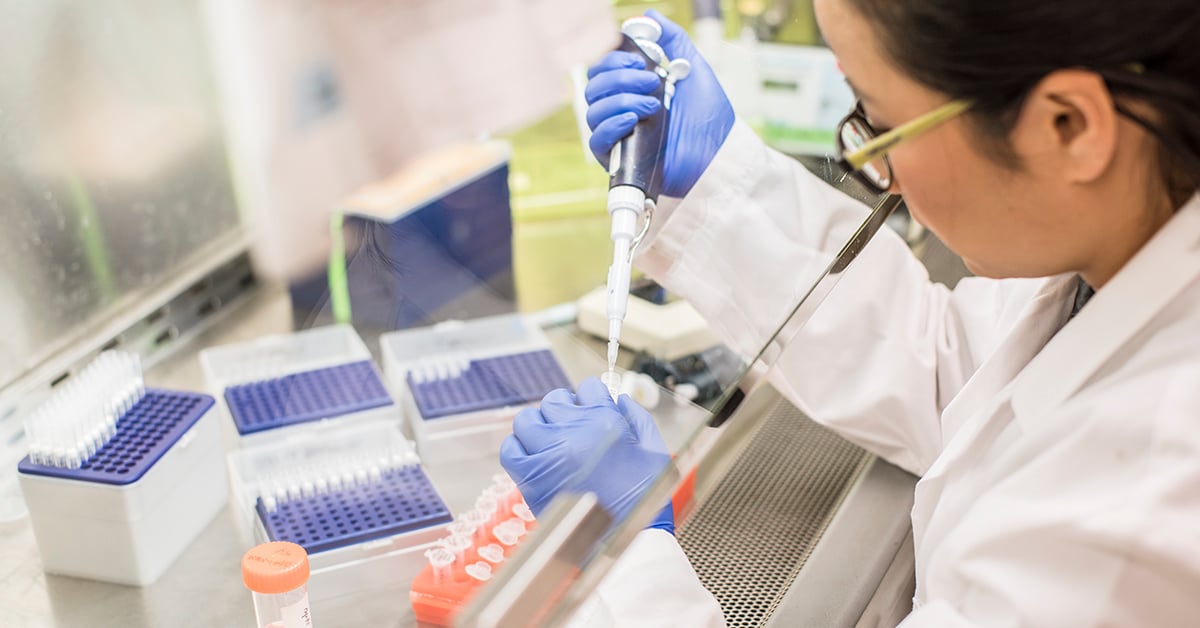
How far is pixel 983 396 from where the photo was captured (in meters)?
1.14

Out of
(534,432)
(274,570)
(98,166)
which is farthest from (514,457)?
(98,166)

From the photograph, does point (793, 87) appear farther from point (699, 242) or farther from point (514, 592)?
point (514, 592)

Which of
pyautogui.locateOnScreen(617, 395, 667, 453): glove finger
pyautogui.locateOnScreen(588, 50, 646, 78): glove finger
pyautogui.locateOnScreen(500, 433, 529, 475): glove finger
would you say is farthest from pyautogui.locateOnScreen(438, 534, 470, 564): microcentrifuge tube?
pyautogui.locateOnScreen(588, 50, 646, 78): glove finger

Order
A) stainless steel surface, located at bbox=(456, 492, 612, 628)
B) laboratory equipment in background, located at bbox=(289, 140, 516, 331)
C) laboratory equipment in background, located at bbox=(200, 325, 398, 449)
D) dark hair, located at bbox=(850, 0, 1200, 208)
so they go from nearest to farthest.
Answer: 1. stainless steel surface, located at bbox=(456, 492, 612, 628)
2. dark hair, located at bbox=(850, 0, 1200, 208)
3. laboratory equipment in background, located at bbox=(200, 325, 398, 449)
4. laboratory equipment in background, located at bbox=(289, 140, 516, 331)

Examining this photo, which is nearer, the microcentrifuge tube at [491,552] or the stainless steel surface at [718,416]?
the stainless steel surface at [718,416]

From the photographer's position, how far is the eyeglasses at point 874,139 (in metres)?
0.87

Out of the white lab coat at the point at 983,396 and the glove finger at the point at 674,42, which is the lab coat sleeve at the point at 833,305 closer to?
the white lab coat at the point at 983,396

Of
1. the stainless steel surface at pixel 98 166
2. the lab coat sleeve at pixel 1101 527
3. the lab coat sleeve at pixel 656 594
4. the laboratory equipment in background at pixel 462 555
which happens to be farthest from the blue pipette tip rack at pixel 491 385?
the lab coat sleeve at pixel 1101 527

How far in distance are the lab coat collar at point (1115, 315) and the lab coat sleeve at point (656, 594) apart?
339mm

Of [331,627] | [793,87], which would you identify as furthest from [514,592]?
[793,87]

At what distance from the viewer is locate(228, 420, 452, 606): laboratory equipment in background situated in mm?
1179

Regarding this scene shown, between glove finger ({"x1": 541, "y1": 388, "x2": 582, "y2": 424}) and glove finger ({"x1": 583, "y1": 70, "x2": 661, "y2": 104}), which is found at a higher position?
glove finger ({"x1": 583, "y1": 70, "x2": 661, "y2": 104})

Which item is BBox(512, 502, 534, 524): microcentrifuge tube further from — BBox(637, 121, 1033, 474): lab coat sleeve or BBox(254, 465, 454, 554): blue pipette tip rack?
BBox(637, 121, 1033, 474): lab coat sleeve

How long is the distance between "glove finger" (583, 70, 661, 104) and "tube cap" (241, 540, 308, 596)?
64 cm
